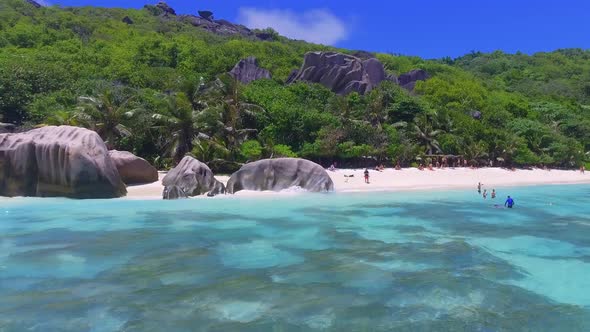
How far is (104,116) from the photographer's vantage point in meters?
29.0

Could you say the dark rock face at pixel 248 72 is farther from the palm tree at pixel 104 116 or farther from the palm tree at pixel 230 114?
the palm tree at pixel 104 116

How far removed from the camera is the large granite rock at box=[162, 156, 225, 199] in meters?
22.8

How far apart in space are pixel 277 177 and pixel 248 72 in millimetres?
28875

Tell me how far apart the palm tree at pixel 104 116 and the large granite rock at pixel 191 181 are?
297 inches

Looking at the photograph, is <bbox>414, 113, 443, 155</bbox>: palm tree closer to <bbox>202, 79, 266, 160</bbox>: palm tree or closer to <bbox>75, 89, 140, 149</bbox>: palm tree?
<bbox>202, 79, 266, 160</bbox>: palm tree

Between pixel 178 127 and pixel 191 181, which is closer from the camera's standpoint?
pixel 191 181

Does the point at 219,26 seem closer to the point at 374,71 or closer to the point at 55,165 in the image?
the point at 374,71

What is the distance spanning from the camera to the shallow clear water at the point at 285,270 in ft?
24.6

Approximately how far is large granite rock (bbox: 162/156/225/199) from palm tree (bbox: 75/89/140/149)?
7.54 metres

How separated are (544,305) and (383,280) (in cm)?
289

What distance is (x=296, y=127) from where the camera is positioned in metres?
35.2

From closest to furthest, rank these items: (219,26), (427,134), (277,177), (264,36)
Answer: (277,177)
(427,134)
(264,36)
(219,26)

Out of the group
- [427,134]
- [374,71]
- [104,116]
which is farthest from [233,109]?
[374,71]

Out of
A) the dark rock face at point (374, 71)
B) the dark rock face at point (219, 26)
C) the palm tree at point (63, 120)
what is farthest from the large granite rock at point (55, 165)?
the dark rock face at point (219, 26)
